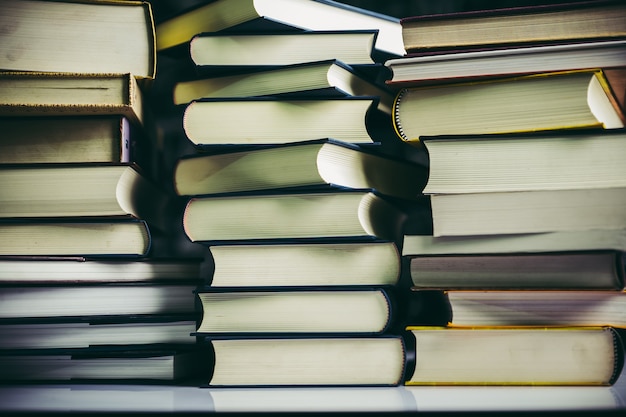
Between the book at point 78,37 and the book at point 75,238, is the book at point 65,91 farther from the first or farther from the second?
the book at point 75,238

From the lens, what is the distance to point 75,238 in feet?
2.91

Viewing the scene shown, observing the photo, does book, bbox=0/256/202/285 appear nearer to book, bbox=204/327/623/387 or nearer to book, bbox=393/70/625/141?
book, bbox=204/327/623/387

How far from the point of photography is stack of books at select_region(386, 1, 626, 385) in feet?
2.53

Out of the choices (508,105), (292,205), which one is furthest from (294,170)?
(508,105)

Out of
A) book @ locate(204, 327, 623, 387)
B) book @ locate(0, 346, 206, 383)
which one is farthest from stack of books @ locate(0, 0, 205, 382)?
book @ locate(204, 327, 623, 387)

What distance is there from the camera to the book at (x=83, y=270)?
0.85 metres

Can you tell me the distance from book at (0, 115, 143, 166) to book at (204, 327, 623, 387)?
0.31 meters

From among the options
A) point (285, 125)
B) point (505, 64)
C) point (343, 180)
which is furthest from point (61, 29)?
point (505, 64)

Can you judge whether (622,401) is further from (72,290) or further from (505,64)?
(72,290)

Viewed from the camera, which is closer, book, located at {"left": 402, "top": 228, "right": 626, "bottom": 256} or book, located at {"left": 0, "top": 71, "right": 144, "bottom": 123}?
book, located at {"left": 402, "top": 228, "right": 626, "bottom": 256}

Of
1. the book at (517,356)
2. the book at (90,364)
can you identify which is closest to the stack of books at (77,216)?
the book at (90,364)

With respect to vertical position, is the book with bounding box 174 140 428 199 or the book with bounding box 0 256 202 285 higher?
the book with bounding box 174 140 428 199

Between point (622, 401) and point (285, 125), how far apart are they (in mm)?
519

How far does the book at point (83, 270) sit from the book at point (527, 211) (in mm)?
383
